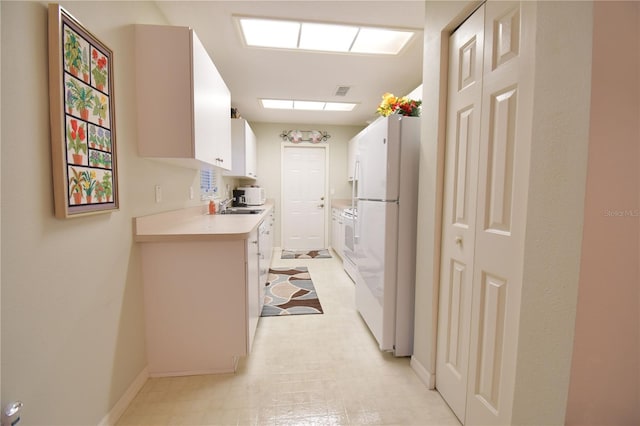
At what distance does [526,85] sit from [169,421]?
2.19 meters

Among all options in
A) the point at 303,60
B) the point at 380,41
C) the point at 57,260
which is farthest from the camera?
the point at 303,60

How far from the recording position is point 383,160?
1.87 m

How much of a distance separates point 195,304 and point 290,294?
4.92ft

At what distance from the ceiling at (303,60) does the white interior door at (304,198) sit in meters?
0.93

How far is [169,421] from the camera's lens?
1.39 m

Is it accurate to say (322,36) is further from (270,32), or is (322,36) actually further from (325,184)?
(325,184)

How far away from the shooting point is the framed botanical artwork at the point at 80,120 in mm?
968

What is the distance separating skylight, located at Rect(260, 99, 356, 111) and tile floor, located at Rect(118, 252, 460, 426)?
10.2ft

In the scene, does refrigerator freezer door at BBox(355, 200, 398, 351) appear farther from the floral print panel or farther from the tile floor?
the floral print panel

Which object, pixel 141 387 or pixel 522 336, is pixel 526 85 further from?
pixel 141 387

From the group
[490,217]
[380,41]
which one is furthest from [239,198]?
[490,217]

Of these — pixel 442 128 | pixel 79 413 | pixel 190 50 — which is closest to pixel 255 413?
pixel 79 413

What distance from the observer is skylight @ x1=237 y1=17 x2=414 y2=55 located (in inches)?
84.1

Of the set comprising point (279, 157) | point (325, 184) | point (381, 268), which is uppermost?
point (279, 157)
